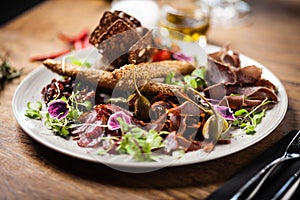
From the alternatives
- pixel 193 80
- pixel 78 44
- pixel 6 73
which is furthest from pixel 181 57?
pixel 6 73

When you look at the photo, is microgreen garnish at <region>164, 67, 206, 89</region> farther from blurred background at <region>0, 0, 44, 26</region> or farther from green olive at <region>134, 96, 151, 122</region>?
blurred background at <region>0, 0, 44, 26</region>

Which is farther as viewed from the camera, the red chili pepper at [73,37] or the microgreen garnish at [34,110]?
the red chili pepper at [73,37]

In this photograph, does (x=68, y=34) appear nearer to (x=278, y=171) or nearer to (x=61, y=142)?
(x=61, y=142)

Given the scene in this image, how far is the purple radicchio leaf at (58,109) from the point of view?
6.23 feet

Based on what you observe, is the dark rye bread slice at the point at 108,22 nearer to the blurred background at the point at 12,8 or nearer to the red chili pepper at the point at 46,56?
the red chili pepper at the point at 46,56

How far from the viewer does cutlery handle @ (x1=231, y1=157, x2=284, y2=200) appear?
4.81 feet

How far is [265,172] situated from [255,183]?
89 millimetres

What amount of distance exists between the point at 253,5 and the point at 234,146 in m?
2.34

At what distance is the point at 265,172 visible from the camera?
159 cm

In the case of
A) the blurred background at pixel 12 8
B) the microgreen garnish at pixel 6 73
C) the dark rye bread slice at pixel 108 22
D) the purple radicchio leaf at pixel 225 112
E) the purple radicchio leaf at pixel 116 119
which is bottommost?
the blurred background at pixel 12 8

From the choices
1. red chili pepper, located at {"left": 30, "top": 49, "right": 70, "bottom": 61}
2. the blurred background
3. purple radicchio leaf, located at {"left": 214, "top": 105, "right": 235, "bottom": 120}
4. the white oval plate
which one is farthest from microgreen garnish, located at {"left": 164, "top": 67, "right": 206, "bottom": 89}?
the blurred background

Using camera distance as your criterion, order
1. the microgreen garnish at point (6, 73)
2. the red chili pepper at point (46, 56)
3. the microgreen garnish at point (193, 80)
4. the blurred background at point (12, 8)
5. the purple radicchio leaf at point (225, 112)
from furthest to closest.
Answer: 1. the blurred background at point (12, 8)
2. the red chili pepper at point (46, 56)
3. the microgreen garnish at point (6, 73)
4. the microgreen garnish at point (193, 80)
5. the purple radicchio leaf at point (225, 112)

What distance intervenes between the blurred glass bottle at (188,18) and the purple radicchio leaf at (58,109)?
46.0 inches

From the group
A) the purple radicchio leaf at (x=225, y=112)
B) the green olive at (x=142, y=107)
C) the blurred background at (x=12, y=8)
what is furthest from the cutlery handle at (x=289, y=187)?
the blurred background at (x=12, y=8)
